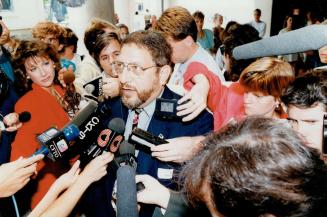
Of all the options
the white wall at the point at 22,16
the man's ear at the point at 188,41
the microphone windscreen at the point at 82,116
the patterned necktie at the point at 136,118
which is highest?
the white wall at the point at 22,16

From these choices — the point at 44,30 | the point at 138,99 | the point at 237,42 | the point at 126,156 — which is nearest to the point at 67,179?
the point at 126,156

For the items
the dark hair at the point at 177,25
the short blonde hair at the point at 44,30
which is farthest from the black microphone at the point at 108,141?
A: the short blonde hair at the point at 44,30

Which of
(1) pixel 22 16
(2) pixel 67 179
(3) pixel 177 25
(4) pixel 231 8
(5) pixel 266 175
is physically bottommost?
(2) pixel 67 179

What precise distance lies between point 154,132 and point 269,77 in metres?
0.75

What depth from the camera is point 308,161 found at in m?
0.70

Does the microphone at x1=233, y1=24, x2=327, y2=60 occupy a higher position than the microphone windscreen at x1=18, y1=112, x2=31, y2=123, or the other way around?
the microphone at x1=233, y1=24, x2=327, y2=60

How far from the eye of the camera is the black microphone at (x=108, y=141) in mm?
1407

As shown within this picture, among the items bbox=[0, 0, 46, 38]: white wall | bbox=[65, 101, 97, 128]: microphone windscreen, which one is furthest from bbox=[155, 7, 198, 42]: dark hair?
bbox=[0, 0, 46, 38]: white wall

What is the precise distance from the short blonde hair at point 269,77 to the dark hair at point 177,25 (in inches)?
29.5

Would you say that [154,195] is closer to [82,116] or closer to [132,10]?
[82,116]

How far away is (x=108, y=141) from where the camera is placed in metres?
1.41

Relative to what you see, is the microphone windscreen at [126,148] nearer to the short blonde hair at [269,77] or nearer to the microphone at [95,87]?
the microphone at [95,87]

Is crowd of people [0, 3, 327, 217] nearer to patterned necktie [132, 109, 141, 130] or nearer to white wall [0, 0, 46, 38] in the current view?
patterned necktie [132, 109, 141, 130]

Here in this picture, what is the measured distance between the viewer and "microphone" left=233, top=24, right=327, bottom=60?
56 centimetres
